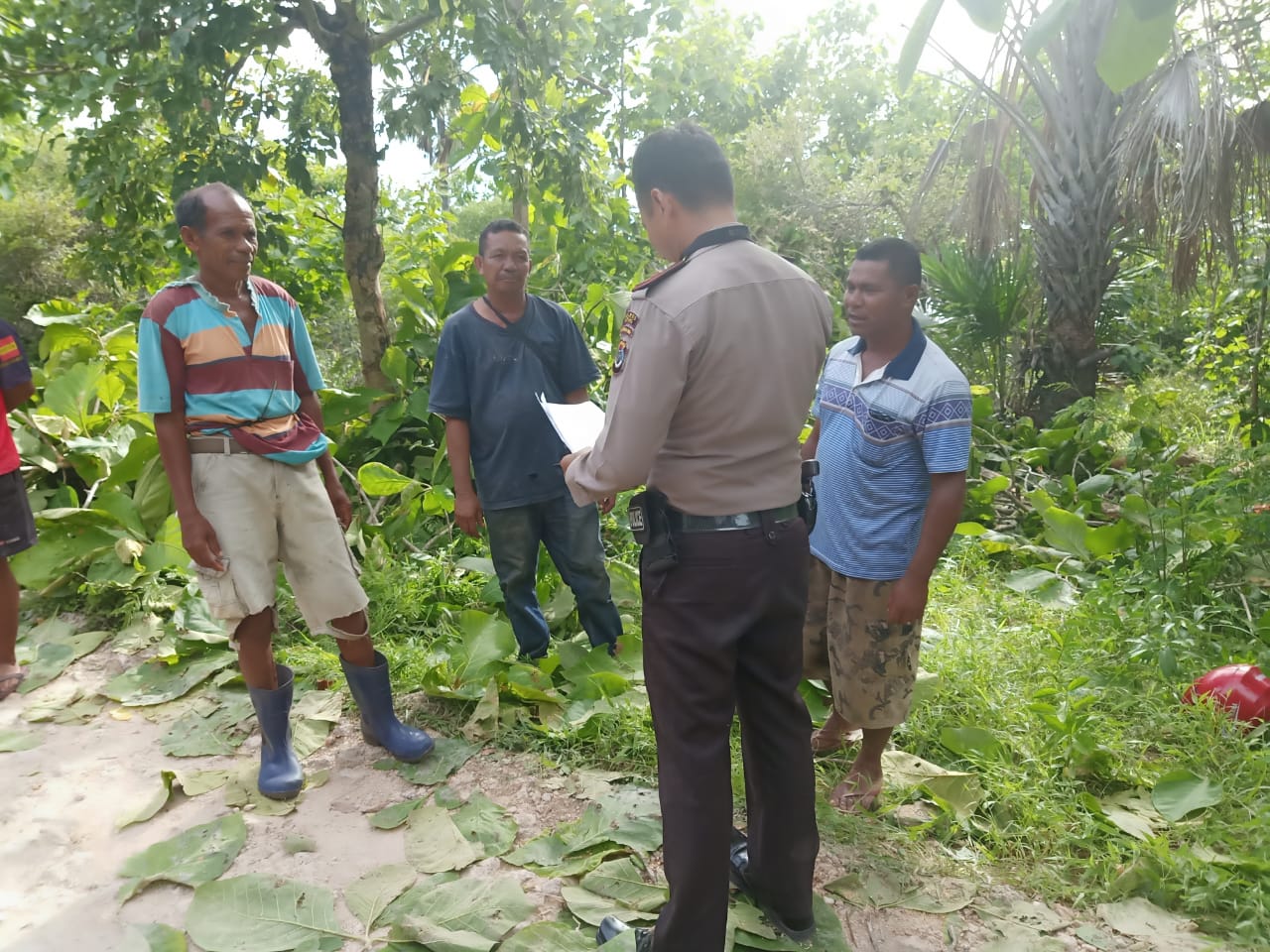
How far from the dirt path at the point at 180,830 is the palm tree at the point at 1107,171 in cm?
426

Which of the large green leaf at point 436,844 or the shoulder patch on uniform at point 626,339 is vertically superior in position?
the shoulder patch on uniform at point 626,339

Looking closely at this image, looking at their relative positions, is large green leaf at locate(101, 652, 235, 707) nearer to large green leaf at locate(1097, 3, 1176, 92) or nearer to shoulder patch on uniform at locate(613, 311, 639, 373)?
shoulder patch on uniform at locate(613, 311, 639, 373)

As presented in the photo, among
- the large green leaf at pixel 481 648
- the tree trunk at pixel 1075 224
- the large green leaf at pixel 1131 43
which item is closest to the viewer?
the large green leaf at pixel 1131 43

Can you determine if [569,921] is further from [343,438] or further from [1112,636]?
[343,438]

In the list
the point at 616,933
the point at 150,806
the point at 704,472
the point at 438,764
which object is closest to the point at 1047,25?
the point at 704,472

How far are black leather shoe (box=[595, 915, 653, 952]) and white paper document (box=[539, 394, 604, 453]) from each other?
117 centimetres

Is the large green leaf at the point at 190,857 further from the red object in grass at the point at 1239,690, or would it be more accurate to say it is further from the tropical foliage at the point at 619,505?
the red object in grass at the point at 1239,690

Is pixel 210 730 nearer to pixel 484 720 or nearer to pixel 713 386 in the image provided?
pixel 484 720

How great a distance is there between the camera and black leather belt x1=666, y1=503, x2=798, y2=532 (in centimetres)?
180

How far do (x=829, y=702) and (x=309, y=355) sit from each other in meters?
2.23

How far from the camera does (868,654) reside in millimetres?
2420

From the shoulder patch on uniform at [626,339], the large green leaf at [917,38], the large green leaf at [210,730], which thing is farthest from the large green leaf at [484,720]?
the large green leaf at [917,38]

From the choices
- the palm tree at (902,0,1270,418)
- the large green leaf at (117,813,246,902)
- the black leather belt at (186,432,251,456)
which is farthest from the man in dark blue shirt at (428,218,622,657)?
the palm tree at (902,0,1270,418)

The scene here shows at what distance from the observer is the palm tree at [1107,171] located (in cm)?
518
